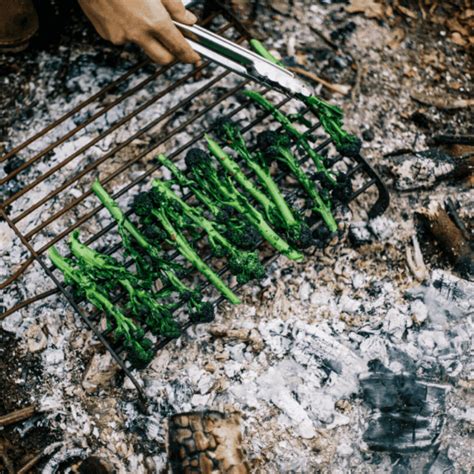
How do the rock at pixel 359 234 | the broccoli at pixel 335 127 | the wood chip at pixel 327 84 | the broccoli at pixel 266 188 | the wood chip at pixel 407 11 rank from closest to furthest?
1. the broccoli at pixel 266 188
2. the broccoli at pixel 335 127
3. the rock at pixel 359 234
4. the wood chip at pixel 327 84
5. the wood chip at pixel 407 11

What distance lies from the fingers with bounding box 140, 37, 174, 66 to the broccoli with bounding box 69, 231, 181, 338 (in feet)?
2.55

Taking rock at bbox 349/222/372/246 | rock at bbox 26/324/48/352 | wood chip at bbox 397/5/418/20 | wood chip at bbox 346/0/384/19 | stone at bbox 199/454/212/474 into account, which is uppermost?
wood chip at bbox 346/0/384/19

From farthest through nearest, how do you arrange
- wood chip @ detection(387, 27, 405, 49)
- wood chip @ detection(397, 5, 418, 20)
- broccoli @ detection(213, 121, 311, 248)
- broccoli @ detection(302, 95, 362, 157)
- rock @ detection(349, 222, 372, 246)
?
wood chip @ detection(397, 5, 418, 20) → wood chip @ detection(387, 27, 405, 49) → rock @ detection(349, 222, 372, 246) → broccoli @ detection(302, 95, 362, 157) → broccoli @ detection(213, 121, 311, 248)

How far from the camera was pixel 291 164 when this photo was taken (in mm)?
2455

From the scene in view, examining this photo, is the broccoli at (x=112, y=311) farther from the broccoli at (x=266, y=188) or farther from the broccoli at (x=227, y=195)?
the broccoli at (x=266, y=188)

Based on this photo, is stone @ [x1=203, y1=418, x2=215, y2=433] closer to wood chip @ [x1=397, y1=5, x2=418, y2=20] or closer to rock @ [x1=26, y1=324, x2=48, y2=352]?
rock @ [x1=26, y1=324, x2=48, y2=352]

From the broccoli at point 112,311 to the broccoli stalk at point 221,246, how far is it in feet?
1.39

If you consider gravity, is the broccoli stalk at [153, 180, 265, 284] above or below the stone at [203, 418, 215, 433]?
above

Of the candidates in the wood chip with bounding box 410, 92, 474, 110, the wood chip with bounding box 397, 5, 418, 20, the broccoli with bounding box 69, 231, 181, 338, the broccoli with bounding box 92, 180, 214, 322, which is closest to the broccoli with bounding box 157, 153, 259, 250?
the broccoli with bounding box 92, 180, 214, 322

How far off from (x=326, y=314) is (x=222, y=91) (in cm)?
123

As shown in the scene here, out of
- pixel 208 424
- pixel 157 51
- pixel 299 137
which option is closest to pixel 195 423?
pixel 208 424

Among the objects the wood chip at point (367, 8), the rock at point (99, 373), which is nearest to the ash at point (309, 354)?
the rock at point (99, 373)

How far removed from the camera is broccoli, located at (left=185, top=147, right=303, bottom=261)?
2.33 m

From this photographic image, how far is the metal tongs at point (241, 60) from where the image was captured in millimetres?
2233
